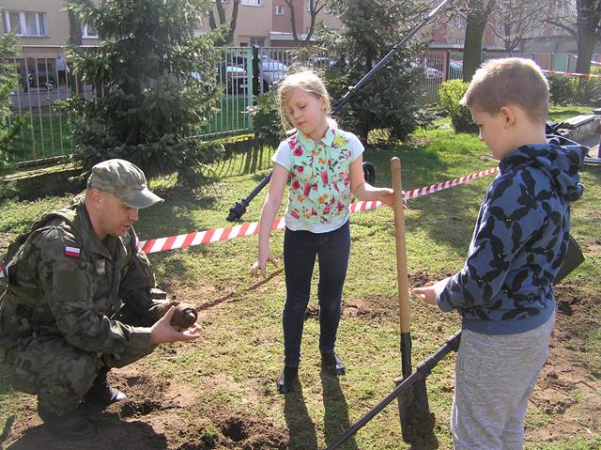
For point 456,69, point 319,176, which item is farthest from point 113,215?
point 456,69

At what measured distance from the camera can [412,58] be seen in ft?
36.7

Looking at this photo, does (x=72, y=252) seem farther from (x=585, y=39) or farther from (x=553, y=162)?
(x=585, y=39)

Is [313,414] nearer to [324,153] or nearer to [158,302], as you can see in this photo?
[158,302]

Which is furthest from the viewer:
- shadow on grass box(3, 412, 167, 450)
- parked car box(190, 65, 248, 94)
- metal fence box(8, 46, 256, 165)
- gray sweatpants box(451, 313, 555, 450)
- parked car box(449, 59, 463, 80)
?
parked car box(449, 59, 463, 80)

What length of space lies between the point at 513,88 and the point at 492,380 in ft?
3.20

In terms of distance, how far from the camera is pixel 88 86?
25.2ft

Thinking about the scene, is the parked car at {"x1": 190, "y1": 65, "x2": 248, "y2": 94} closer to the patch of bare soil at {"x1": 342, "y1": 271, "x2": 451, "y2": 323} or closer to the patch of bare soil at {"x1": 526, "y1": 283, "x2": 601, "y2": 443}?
the patch of bare soil at {"x1": 342, "y1": 271, "x2": 451, "y2": 323}

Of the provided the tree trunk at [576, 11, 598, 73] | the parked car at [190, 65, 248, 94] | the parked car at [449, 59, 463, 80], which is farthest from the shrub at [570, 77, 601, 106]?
the parked car at [190, 65, 248, 94]

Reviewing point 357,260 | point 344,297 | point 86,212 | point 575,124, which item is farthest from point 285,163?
point 575,124

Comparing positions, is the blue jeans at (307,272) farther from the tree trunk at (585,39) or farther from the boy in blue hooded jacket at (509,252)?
the tree trunk at (585,39)

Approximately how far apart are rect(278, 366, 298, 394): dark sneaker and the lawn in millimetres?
46

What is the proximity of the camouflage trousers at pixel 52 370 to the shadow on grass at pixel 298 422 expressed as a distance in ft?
3.27

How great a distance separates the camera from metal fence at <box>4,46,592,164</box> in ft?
25.0

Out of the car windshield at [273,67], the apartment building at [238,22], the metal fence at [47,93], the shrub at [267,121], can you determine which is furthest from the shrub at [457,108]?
the apartment building at [238,22]
